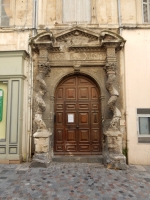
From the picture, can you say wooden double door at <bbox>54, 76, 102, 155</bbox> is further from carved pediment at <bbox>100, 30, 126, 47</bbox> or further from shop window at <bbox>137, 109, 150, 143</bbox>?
carved pediment at <bbox>100, 30, 126, 47</bbox>

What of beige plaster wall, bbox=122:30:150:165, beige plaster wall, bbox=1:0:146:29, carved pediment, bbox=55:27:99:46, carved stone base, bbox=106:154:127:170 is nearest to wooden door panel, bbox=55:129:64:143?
carved stone base, bbox=106:154:127:170

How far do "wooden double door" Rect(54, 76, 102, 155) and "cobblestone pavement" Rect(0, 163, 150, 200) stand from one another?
0.72 meters

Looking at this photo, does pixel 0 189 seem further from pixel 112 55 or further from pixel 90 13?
pixel 90 13

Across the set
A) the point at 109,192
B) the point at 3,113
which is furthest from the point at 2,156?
the point at 109,192

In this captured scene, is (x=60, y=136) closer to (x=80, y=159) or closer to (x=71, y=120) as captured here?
(x=71, y=120)

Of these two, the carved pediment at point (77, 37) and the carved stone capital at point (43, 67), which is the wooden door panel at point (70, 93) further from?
the carved pediment at point (77, 37)

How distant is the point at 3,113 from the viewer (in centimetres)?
573

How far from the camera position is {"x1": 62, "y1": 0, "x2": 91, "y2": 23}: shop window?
6.18m

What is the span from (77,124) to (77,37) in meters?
3.11

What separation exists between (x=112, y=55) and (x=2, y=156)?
16.4ft

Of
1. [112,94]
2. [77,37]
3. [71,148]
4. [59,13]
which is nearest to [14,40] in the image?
[59,13]

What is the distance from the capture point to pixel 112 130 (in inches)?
204

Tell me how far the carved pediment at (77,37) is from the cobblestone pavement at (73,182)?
4.18m

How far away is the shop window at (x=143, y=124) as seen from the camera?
5.57 meters
